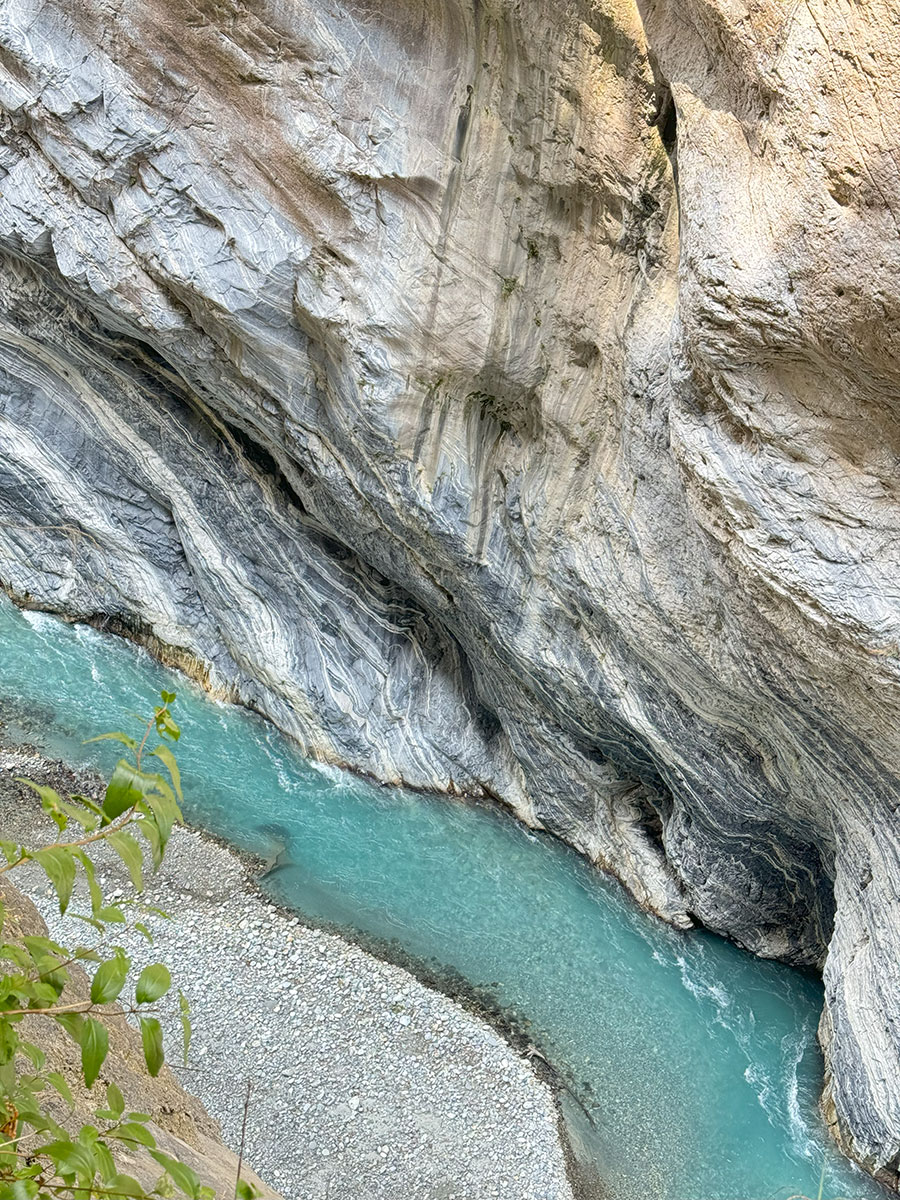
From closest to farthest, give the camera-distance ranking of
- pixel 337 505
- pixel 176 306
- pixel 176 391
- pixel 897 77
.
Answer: pixel 897 77 → pixel 176 306 → pixel 337 505 → pixel 176 391

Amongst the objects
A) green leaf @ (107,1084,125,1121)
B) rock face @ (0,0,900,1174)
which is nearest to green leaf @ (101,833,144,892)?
green leaf @ (107,1084,125,1121)

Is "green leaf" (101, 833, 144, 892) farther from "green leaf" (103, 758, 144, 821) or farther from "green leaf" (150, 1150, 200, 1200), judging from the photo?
"green leaf" (150, 1150, 200, 1200)

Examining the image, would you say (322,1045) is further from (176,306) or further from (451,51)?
(451,51)

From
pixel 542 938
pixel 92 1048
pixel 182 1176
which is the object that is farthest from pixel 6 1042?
pixel 542 938

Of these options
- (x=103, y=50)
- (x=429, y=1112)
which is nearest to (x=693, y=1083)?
(x=429, y=1112)

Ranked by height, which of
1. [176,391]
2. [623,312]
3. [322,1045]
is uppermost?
[623,312]

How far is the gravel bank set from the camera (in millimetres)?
7539

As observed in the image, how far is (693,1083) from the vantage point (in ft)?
29.3

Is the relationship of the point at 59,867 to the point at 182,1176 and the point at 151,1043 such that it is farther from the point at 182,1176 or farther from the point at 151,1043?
the point at 182,1176

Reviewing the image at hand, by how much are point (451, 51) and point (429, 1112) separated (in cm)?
940

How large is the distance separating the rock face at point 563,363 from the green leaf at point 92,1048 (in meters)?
5.76

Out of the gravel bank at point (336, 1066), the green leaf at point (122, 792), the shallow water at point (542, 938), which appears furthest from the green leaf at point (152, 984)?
the shallow water at point (542, 938)

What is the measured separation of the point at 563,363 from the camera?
934cm

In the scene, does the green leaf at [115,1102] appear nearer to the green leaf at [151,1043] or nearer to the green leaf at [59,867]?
the green leaf at [151,1043]
